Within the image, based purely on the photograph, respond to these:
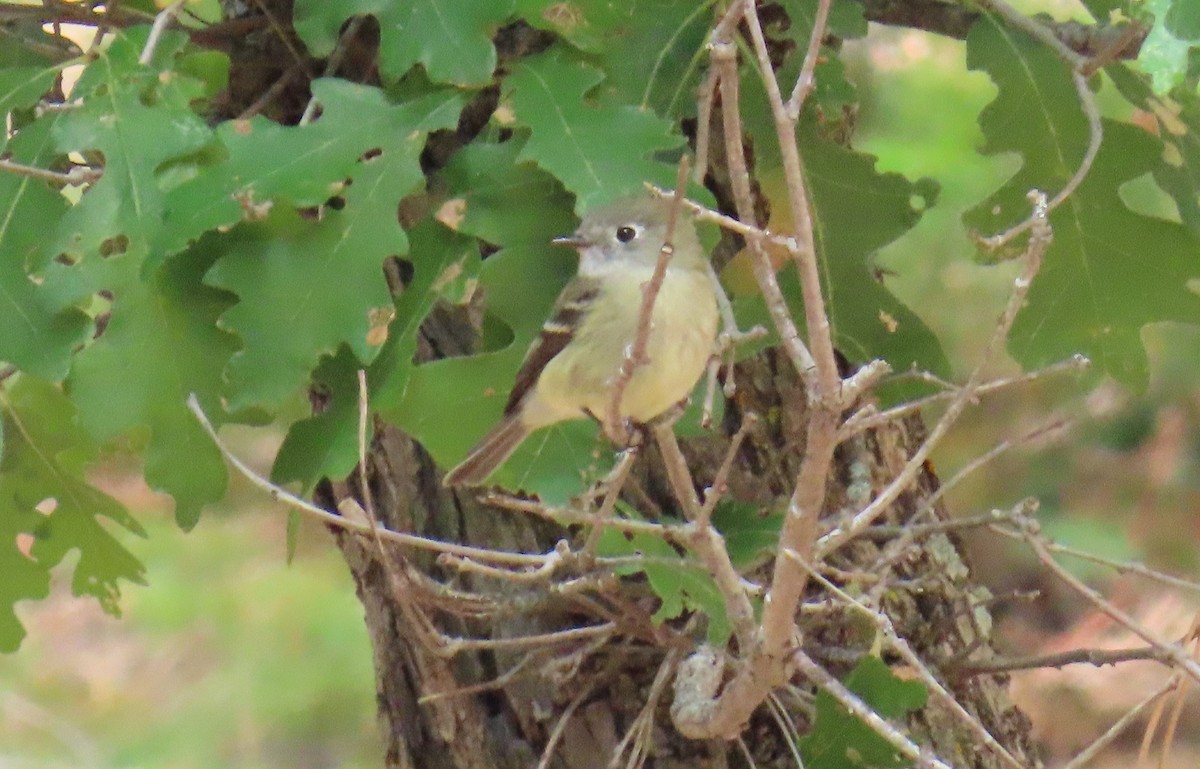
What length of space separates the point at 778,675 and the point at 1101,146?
1.26 meters

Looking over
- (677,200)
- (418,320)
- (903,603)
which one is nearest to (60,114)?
Result: (418,320)

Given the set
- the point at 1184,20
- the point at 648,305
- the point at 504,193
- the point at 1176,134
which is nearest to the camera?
the point at 648,305

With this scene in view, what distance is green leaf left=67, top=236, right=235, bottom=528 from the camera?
230 cm

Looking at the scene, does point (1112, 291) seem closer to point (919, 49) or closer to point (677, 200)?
point (677, 200)

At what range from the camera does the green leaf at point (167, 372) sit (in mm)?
2297

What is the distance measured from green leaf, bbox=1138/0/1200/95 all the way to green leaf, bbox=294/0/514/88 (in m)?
0.93

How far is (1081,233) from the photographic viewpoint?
2676 mm

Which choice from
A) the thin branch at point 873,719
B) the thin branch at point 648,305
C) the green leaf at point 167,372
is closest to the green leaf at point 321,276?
the green leaf at point 167,372

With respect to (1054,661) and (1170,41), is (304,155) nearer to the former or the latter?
(1170,41)

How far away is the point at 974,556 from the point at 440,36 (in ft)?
9.64

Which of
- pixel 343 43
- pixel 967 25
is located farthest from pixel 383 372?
pixel 967 25

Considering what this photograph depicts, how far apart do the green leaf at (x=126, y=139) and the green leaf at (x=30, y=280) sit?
6 cm

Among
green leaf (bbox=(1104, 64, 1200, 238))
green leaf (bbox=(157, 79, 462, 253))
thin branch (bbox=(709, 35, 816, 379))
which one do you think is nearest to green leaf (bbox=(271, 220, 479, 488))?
green leaf (bbox=(157, 79, 462, 253))

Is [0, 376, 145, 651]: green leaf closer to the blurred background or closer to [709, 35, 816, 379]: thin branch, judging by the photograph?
the blurred background
